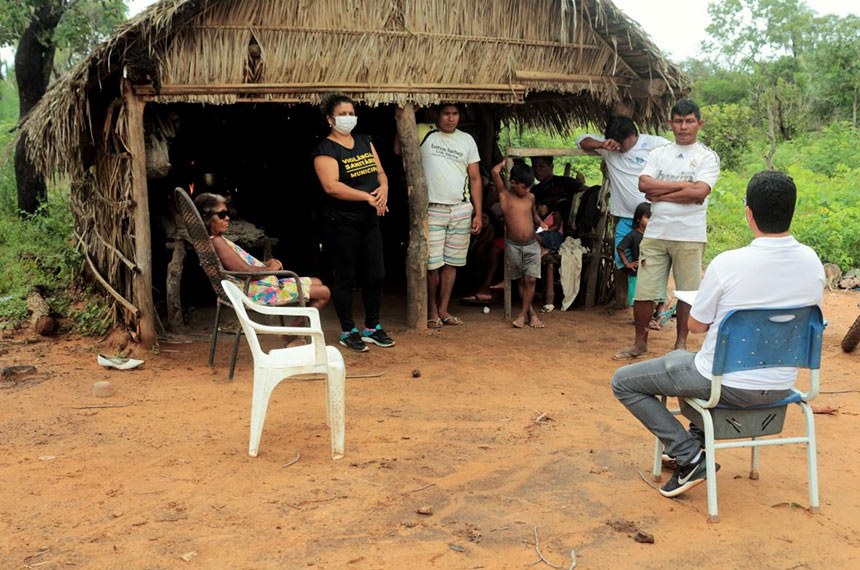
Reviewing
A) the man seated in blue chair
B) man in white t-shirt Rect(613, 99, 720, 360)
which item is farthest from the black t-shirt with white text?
the man seated in blue chair

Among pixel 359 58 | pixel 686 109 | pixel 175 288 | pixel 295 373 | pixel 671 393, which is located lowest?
pixel 175 288

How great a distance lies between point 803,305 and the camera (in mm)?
3312

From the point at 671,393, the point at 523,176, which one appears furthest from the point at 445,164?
the point at 671,393

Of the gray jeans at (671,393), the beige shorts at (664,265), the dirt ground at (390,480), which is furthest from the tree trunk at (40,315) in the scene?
the gray jeans at (671,393)

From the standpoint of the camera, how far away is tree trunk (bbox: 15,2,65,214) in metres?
9.91

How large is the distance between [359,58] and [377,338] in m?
2.27

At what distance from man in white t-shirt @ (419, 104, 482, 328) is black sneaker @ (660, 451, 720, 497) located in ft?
12.6

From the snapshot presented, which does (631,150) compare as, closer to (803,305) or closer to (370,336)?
(370,336)

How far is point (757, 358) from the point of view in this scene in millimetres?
3348

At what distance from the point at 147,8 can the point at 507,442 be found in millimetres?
3976

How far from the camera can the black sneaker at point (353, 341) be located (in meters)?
6.52

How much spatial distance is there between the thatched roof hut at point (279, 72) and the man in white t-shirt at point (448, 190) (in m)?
0.21

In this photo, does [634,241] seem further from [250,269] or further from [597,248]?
[250,269]

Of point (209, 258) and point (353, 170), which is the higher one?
point (353, 170)
